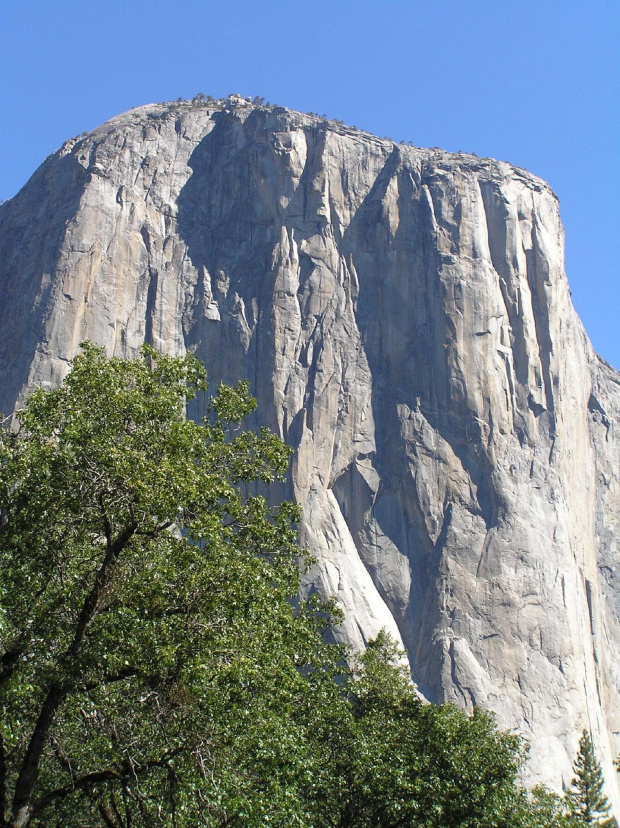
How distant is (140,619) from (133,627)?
0.16 meters

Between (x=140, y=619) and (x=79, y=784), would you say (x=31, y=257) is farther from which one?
(x=140, y=619)

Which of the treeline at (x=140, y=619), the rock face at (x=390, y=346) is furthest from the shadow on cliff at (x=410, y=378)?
the treeline at (x=140, y=619)

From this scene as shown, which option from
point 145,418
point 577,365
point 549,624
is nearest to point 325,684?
point 145,418

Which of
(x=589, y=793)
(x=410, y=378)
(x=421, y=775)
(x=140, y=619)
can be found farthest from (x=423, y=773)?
(x=410, y=378)

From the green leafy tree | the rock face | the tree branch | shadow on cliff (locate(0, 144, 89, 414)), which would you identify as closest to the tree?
the tree branch

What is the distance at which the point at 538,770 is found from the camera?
2169 inches

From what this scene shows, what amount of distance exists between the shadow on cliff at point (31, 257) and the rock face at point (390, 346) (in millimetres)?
275

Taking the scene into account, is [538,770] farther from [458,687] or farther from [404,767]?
[404,767]

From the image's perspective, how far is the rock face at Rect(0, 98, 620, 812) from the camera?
201ft

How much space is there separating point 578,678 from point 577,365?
96.4 feet

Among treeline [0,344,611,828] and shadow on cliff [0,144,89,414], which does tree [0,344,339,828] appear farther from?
shadow on cliff [0,144,89,414]

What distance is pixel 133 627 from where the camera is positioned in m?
11.7

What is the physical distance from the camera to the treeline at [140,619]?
11648 millimetres

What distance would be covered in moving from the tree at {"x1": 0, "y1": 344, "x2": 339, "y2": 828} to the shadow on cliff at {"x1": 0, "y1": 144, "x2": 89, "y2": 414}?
179 feet
